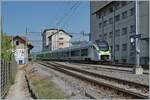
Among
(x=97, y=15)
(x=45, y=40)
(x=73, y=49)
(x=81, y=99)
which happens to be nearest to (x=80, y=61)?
(x=73, y=49)

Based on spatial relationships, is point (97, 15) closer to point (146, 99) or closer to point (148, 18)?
point (148, 18)

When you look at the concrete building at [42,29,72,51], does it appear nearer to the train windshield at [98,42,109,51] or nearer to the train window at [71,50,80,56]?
the train window at [71,50,80,56]

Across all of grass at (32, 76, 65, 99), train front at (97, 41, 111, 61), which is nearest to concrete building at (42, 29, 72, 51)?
train front at (97, 41, 111, 61)

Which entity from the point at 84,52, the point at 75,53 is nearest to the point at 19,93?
the point at 84,52

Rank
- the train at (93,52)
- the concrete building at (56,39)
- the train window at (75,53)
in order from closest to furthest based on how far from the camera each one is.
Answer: the train at (93,52) → the train window at (75,53) → the concrete building at (56,39)

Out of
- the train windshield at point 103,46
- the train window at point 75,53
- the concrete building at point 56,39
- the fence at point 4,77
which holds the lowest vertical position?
the fence at point 4,77

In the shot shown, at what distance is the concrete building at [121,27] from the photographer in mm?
53581

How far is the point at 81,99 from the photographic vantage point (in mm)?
12859

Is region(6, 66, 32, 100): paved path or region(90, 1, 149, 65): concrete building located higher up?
region(90, 1, 149, 65): concrete building

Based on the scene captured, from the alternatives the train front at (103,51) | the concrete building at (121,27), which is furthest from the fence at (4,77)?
the concrete building at (121,27)

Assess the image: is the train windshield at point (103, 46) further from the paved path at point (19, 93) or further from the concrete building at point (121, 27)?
the paved path at point (19, 93)

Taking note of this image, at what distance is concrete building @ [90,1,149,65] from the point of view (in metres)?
53.6

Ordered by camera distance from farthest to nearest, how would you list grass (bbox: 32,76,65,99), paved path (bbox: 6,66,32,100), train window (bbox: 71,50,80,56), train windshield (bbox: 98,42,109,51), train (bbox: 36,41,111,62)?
1. train window (bbox: 71,50,80,56)
2. train windshield (bbox: 98,42,109,51)
3. train (bbox: 36,41,111,62)
4. paved path (bbox: 6,66,32,100)
5. grass (bbox: 32,76,65,99)

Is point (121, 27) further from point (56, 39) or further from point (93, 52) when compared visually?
point (56, 39)
